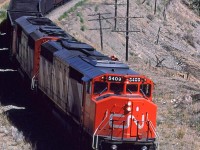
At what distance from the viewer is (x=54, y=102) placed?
85.1 feet

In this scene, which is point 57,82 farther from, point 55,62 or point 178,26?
point 178,26

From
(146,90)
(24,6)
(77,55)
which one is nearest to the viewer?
(146,90)

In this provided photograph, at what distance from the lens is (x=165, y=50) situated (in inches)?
2911

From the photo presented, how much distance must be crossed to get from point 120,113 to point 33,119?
7299 millimetres

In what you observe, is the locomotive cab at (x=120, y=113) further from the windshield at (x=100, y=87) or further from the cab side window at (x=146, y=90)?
the cab side window at (x=146, y=90)

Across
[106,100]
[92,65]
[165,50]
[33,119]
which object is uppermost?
[92,65]

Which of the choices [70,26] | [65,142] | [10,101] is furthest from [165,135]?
[70,26]

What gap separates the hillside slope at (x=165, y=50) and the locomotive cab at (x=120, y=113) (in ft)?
10.7

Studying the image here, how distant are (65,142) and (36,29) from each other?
954 centimetres

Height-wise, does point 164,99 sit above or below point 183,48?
above

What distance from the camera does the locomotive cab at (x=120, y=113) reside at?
20344 millimetres

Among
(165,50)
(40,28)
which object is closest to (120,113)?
(40,28)

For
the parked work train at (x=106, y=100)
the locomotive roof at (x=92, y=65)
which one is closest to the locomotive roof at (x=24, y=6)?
the locomotive roof at (x=92, y=65)

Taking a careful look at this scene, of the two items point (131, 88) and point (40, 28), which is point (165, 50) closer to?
point (40, 28)
